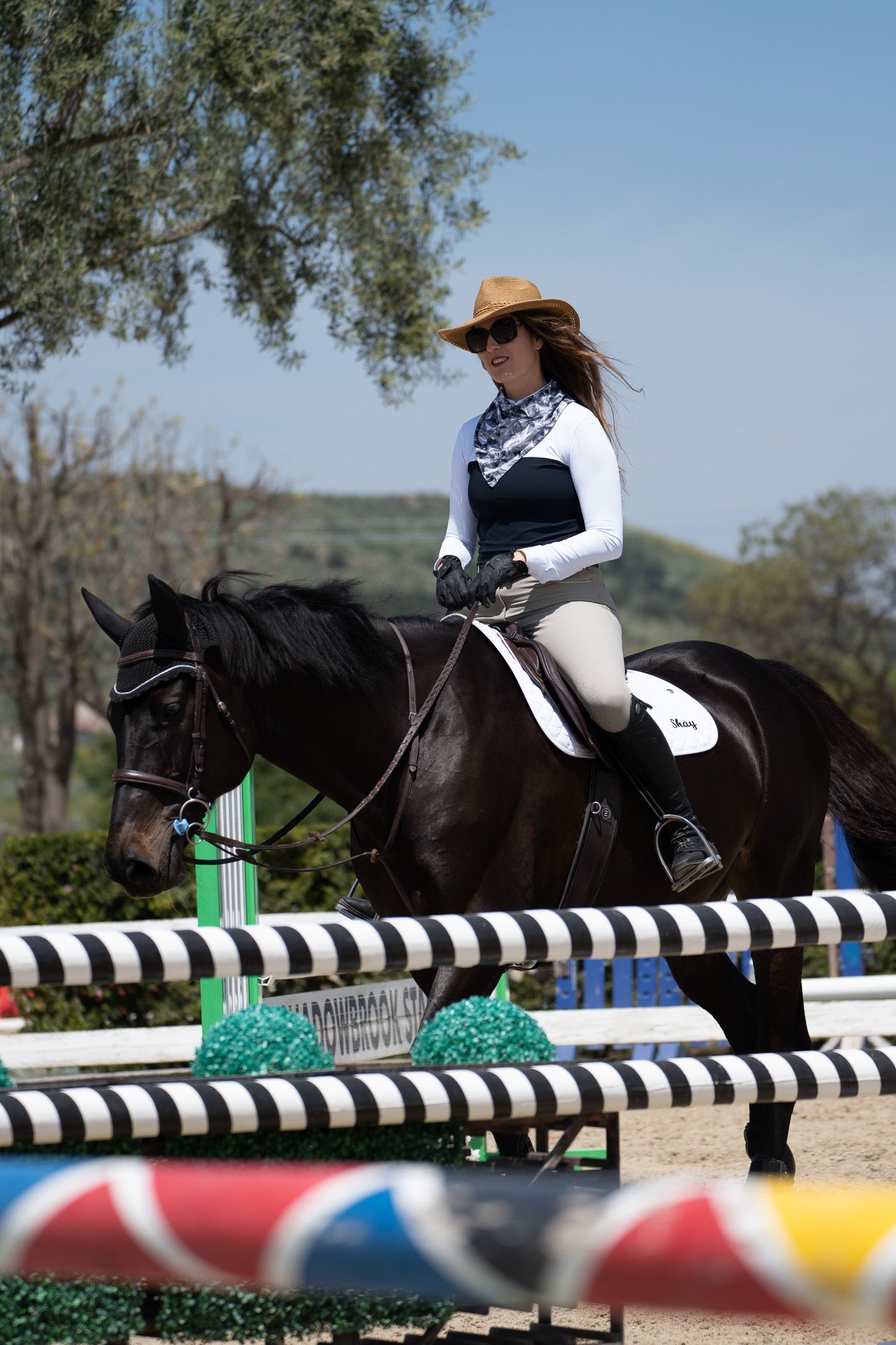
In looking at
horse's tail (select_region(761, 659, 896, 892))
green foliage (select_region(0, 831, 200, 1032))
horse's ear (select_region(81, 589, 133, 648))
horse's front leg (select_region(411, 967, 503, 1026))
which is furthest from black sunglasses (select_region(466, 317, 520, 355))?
green foliage (select_region(0, 831, 200, 1032))

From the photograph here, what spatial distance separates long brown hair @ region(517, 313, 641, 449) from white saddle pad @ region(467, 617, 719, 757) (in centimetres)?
79

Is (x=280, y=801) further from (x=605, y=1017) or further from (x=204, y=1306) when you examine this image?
(x=204, y=1306)

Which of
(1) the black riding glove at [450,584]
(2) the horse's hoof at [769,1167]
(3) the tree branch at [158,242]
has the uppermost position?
(3) the tree branch at [158,242]

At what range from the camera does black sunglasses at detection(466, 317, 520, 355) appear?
4422mm

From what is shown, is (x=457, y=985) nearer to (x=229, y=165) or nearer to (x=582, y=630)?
(x=582, y=630)

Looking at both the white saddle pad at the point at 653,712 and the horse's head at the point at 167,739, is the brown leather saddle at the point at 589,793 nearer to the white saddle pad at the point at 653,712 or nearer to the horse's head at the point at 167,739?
the white saddle pad at the point at 653,712

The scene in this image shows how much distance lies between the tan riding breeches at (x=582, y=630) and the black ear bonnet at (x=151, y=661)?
1052 mm

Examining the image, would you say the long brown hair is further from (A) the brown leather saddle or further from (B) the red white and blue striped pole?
(B) the red white and blue striped pole

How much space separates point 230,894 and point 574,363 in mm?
2322

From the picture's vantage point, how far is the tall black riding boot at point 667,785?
415 centimetres

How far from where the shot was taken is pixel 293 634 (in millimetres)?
4000

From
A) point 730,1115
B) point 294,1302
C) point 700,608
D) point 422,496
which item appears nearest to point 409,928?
point 294,1302

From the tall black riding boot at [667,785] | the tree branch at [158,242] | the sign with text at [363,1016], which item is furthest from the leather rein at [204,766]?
the tree branch at [158,242]

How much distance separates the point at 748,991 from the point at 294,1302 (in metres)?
2.96
